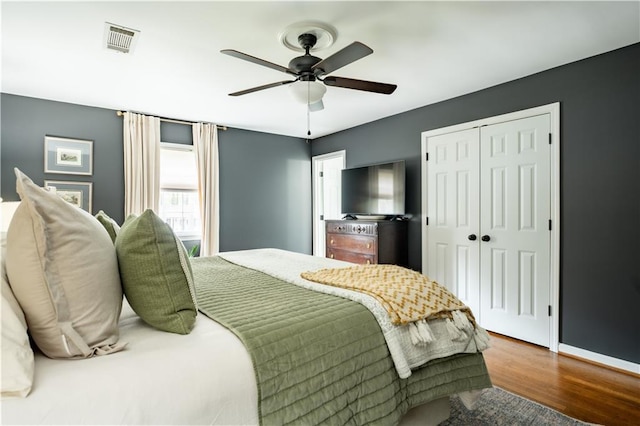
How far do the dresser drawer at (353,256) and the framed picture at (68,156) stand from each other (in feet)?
10.2

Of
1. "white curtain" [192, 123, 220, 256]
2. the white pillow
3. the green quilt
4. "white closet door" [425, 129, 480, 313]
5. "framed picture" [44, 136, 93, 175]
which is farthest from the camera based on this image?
"white curtain" [192, 123, 220, 256]

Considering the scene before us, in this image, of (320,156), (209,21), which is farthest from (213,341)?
(320,156)

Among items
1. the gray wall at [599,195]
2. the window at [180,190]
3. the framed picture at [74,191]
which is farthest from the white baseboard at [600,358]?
the framed picture at [74,191]

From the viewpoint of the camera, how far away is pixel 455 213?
3.66 metres

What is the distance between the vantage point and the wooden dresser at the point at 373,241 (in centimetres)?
389

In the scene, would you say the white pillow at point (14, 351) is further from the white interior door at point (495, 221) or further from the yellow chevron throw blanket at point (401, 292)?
the white interior door at point (495, 221)

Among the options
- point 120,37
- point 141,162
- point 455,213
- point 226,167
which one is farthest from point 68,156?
point 455,213

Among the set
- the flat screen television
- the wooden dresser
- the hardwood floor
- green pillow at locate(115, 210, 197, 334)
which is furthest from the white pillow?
the flat screen television

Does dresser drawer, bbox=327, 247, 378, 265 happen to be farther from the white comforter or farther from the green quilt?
the green quilt

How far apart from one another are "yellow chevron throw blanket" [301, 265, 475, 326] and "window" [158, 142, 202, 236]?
3.23 m

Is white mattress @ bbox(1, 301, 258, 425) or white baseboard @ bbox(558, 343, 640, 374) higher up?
white mattress @ bbox(1, 301, 258, 425)

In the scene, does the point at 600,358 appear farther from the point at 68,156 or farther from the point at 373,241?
the point at 68,156

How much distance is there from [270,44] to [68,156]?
2.86 metres

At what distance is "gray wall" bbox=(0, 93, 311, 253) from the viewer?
138 inches
